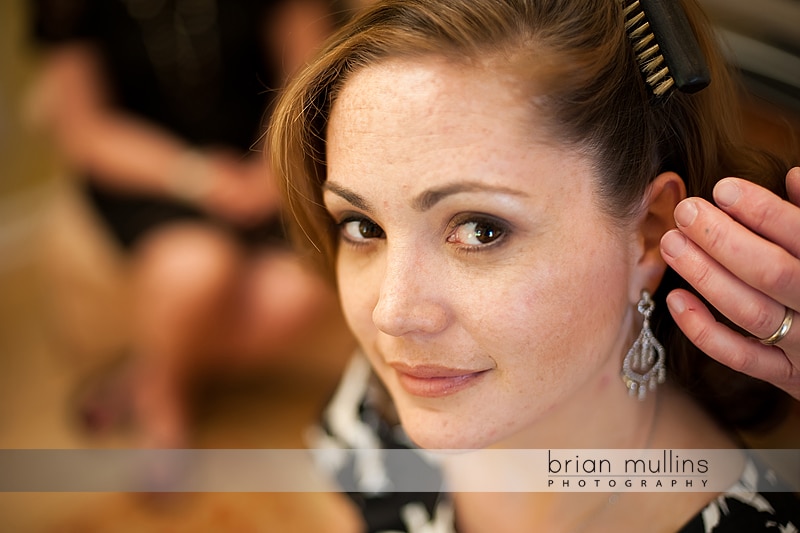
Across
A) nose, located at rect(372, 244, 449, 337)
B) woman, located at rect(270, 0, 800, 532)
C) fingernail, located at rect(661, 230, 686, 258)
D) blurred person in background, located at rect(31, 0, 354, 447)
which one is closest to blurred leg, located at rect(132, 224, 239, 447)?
blurred person in background, located at rect(31, 0, 354, 447)

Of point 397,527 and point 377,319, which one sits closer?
point 377,319

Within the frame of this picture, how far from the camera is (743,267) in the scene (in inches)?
21.1

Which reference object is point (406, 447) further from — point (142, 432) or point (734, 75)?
point (142, 432)

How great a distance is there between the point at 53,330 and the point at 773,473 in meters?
1.50

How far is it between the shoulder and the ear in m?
0.18

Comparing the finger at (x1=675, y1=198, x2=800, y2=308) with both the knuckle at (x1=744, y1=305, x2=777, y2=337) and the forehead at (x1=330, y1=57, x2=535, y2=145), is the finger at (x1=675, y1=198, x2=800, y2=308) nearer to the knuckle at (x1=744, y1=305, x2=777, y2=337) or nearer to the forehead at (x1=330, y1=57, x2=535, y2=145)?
the knuckle at (x1=744, y1=305, x2=777, y2=337)

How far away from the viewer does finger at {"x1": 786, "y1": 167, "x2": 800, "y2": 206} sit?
58 cm

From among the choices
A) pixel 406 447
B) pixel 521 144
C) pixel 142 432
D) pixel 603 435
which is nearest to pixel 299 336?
pixel 142 432

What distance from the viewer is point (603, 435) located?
2.23 feet

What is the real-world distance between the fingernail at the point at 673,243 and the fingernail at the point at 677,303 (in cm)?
5

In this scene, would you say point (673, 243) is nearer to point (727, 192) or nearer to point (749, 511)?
point (727, 192)

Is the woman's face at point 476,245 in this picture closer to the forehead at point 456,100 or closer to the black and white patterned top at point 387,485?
the forehead at point 456,100

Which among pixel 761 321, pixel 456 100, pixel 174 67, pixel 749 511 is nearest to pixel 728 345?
pixel 761 321

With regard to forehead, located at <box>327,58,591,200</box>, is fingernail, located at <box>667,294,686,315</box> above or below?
below
